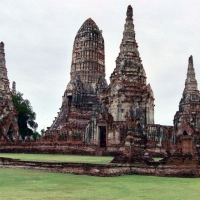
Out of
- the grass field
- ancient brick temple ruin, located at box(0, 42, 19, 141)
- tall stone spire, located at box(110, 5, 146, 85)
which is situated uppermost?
tall stone spire, located at box(110, 5, 146, 85)

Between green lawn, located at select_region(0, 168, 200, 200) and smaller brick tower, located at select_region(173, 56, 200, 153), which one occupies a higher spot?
smaller brick tower, located at select_region(173, 56, 200, 153)

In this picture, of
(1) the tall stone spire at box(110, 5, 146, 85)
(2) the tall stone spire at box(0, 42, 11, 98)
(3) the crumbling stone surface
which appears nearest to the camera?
(1) the tall stone spire at box(110, 5, 146, 85)

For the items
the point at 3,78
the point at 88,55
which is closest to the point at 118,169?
the point at 88,55

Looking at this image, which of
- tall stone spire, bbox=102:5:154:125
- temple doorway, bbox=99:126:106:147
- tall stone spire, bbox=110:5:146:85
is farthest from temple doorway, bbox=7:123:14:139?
tall stone spire, bbox=110:5:146:85

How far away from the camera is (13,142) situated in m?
37.2

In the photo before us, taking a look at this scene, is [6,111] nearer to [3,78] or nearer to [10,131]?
[10,131]

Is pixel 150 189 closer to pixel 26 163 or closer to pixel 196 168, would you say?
pixel 196 168

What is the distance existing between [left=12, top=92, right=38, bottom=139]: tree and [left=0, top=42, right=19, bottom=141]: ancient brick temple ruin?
12450 mm

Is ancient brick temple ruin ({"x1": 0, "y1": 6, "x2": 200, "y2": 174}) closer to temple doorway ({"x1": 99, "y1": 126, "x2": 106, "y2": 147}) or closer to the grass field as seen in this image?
temple doorway ({"x1": 99, "y1": 126, "x2": 106, "y2": 147})

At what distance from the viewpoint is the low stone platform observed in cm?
1405

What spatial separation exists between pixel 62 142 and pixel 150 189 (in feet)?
80.9

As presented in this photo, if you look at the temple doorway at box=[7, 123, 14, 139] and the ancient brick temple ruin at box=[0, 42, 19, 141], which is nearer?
the ancient brick temple ruin at box=[0, 42, 19, 141]

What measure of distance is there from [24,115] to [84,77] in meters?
16.7

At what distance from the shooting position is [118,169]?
1484 centimetres
